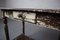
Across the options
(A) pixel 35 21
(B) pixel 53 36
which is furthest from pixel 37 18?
(B) pixel 53 36

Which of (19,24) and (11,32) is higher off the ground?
(19,24)

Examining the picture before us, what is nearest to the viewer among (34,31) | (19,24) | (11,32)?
(34,31)

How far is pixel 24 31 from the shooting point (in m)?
1.39

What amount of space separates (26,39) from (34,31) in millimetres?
167

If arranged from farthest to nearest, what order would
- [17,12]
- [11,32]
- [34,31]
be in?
[11,32]
[34,31]
[17,12]

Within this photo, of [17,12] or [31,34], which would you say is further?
[31,34]

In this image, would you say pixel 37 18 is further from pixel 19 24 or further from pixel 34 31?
pixel 19 24

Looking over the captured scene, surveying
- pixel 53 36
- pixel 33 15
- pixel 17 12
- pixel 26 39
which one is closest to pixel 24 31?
pixel 26 39

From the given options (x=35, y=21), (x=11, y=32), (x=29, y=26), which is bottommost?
(x=11, y=32)

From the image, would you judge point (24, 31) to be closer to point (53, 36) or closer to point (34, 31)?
point (34, 31)

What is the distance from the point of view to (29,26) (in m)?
1.37

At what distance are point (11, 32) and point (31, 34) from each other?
34cm

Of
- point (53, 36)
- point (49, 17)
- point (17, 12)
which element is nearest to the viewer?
point (49, 17)

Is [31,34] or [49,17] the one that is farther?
[31,34]
